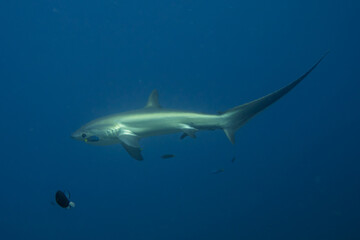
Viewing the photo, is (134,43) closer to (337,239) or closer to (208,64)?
(208,64)

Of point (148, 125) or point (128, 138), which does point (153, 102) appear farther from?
point (128, 138)

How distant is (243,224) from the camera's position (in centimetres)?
1736

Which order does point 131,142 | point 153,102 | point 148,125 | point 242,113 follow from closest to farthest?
point 242,113
point 131,142
point 148,125
point 153,102

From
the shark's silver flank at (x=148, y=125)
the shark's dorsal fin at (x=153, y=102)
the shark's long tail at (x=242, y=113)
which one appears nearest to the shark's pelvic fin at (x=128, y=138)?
the shark's silver flank at (x=148, y=125)

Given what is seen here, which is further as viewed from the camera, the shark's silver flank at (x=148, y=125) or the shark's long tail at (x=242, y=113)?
the shark's silver flank at (x=148, y=125)

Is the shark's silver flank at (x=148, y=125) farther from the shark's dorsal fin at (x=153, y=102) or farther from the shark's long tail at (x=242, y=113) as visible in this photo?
the shark's dorsal fin at (x=153, y=102)

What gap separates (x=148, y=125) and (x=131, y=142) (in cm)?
50

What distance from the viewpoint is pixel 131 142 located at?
5.47 metres

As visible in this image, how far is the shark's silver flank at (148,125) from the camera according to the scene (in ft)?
17.2

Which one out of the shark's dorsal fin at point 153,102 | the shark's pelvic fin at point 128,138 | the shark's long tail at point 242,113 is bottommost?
the shark's long tail at point 242,113

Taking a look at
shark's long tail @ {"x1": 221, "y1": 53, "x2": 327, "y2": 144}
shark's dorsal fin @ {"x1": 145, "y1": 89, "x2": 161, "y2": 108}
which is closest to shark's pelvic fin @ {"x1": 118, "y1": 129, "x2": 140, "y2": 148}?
shark's dorsal fin @ {"x1": 145, "y1": 89, "x2": 161, "y2": 108}

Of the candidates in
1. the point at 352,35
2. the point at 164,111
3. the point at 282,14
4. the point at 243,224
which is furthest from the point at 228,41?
the point at 164,111

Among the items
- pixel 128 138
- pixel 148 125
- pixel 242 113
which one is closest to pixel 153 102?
pixel 148 125

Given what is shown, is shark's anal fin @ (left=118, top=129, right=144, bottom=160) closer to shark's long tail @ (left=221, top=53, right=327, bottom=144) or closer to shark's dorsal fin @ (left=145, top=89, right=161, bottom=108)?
shark's dorsal fin @ (left=145, top=89, right=161, bottom=108)
